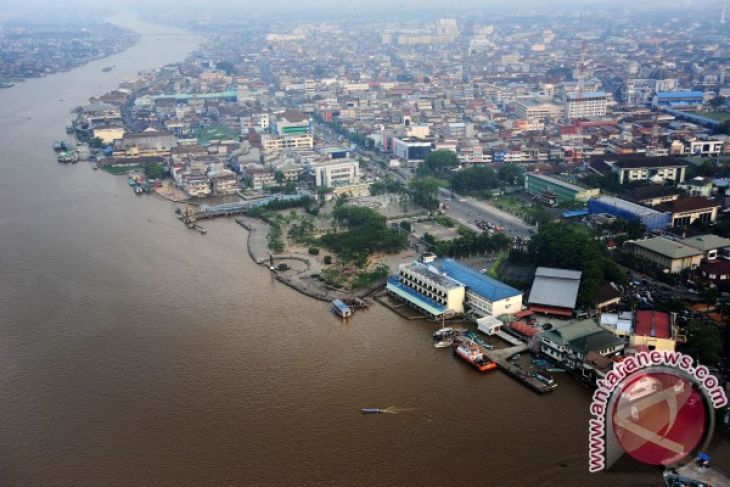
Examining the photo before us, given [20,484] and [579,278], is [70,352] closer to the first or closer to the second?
[20,484]

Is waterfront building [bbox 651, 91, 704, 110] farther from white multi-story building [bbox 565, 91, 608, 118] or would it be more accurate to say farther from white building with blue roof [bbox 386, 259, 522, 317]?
white building with blue roof [bbox 386, 259, 522, 317]

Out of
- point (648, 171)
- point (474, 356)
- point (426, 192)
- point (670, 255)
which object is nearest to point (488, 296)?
point (474, 356)

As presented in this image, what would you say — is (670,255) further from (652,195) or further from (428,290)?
(428,290)

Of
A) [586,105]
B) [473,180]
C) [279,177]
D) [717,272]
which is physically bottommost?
[279,177]

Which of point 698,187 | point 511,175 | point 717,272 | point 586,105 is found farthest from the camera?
point 586,105

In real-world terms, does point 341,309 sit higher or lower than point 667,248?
lower

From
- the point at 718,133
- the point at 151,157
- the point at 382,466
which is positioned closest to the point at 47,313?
the point at 382,466

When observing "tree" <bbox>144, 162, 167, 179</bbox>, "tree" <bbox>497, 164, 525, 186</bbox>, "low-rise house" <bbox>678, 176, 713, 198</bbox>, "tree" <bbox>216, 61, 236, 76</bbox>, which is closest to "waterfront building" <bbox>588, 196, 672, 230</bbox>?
"low-rise house" <bbox>678, 176, 713, 198</bbox>

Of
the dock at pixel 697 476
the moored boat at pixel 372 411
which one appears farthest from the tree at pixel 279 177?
the dock at pixel 697 476
